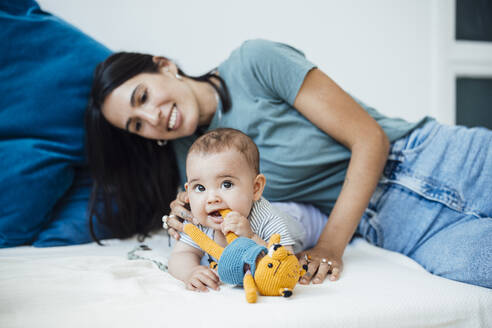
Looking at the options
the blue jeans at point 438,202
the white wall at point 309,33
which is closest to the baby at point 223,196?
the blue jeans at point 438,202

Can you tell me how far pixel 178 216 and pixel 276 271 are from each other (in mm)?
357

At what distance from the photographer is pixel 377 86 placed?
1.87m

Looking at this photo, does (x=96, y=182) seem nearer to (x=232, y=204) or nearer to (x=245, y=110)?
(x=245, y=110)

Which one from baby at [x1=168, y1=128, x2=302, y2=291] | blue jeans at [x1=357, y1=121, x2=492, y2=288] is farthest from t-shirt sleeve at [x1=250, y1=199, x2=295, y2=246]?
blue jeans at [x1=357, y1=121, x2=492, y2=288]

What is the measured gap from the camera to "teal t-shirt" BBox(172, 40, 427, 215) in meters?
1.10

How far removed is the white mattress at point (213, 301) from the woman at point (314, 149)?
12cm

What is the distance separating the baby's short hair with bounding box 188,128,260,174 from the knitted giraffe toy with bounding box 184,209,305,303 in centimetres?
19

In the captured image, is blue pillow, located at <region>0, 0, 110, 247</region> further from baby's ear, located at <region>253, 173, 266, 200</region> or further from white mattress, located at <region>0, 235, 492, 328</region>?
baby's ear, located at <region>253, 173, 266, 200</region>

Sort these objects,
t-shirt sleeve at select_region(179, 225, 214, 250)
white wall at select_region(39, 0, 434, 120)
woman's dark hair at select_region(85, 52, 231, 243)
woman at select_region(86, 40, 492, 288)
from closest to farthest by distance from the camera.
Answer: t-shirt sleeve at select_region(179, 225, 214, 250)
woman at select_region(86, 40, 492, 288)
woman's dark hair at select_region(85, 52, 231, 243)
white wall at select_region(39, 0, 434, 120)

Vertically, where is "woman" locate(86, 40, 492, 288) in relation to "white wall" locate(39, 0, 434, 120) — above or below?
below

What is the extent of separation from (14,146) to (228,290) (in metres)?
0.87

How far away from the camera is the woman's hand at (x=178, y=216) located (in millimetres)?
880

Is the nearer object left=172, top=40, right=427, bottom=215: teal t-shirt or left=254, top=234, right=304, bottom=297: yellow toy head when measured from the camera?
left=254, top=234, right=304, bottom=297: yellow toy head

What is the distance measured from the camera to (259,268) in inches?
25.7
